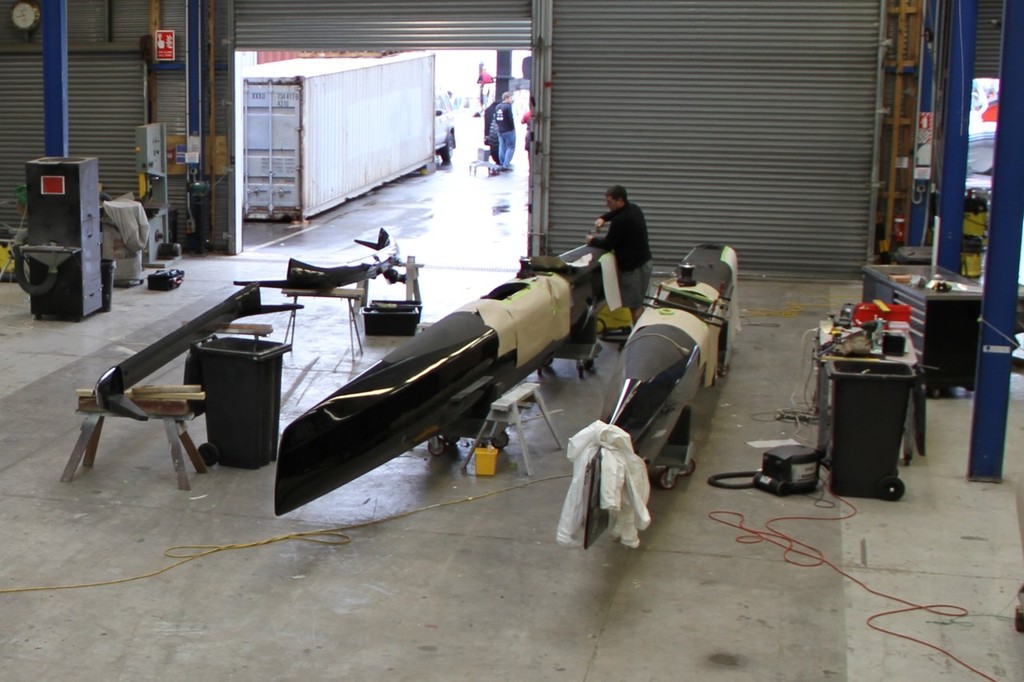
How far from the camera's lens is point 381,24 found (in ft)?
61.4

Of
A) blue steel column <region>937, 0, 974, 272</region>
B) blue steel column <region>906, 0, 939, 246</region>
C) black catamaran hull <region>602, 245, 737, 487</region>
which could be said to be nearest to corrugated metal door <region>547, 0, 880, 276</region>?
blue steel column <region>906, 0, 939, 246</region>

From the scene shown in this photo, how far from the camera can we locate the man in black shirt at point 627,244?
13141 millimetres

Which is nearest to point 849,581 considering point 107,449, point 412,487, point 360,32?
point 412,487

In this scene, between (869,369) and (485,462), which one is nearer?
(869,369)

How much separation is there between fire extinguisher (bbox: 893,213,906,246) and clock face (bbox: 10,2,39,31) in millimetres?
13360

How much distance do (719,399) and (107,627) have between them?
655cm

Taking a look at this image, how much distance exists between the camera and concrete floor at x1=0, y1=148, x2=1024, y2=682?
6.61 metres

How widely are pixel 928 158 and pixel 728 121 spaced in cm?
281

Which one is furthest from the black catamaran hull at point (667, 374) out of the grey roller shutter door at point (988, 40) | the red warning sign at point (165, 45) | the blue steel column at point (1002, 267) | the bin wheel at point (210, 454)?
the red warning sign at point (165, 45)

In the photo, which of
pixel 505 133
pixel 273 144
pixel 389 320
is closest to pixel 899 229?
pixel 389 320

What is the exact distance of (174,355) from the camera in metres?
10.6

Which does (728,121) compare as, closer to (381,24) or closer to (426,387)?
(381,24)

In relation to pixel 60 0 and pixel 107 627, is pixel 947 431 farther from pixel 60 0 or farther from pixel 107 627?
pixel 60 0

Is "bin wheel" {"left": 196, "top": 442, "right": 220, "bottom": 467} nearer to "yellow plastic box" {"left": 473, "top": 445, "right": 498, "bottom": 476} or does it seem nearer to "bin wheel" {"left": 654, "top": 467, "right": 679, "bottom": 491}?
"yellow plastic box" {"left": 473, "top": 445, "right": 498, "bottom": 476}
